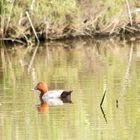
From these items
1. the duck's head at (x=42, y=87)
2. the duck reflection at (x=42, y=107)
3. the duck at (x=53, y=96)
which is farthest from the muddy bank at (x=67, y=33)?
the duck reflection at (x=42, y=107)

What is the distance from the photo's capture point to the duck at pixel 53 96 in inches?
717

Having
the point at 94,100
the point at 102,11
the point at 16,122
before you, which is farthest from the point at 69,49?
the point at 16,122

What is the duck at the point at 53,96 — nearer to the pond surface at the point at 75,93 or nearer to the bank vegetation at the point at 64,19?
the pond surface at the point at 75,93

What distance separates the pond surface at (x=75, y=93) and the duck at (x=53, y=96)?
6.4 inches

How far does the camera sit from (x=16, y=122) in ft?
51.7

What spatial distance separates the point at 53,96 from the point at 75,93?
0.47 metres

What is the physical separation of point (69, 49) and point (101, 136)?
16641mm

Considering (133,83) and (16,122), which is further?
(133,83)

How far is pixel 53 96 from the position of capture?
18.8 meters

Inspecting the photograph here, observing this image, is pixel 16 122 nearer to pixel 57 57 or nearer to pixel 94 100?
pixel 94 100

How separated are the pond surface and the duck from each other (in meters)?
0.16

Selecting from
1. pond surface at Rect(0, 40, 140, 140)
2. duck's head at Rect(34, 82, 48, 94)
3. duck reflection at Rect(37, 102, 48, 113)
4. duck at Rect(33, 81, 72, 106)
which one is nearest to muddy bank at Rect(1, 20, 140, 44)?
pond surface at Rect(0, 40, 140, 140)

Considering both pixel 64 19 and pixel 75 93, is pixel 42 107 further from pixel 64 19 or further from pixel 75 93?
pixel 64 19

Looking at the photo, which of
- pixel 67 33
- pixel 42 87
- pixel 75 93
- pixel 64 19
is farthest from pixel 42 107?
pixel 67 33
